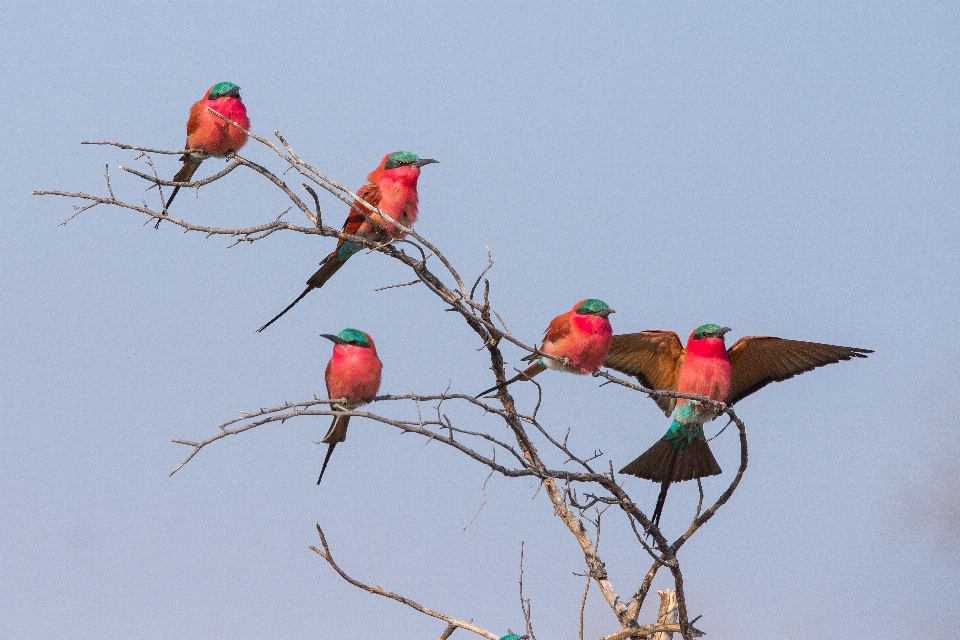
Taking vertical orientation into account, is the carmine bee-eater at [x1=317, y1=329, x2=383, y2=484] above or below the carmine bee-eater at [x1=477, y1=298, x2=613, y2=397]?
below

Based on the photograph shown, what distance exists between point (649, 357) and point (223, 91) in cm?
315

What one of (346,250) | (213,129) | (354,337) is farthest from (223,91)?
(354,337)

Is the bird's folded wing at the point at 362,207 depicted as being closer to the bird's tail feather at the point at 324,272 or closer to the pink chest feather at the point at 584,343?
the bird's tail feather at the point at 324,272

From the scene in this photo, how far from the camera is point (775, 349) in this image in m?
6.57

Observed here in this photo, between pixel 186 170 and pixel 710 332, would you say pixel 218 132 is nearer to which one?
pixel 186 170

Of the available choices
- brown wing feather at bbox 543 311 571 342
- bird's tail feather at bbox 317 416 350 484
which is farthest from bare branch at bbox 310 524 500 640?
brown wing feather at bbox 543 311 571 342

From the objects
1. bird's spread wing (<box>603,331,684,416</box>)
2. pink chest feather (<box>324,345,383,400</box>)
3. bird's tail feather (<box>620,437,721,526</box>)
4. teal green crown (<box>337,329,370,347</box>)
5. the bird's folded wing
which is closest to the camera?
pink chest feather (<box>324,345,383,400</box>)

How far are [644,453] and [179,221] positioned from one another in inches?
116

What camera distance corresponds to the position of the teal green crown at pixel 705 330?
6293 millimetres

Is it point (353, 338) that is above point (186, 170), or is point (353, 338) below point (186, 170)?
below

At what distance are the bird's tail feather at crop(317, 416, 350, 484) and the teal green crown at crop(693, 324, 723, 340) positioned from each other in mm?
2056

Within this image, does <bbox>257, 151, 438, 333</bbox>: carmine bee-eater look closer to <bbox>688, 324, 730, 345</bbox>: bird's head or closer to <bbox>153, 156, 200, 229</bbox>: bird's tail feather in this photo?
<bbox>153, 156, 200, 229</bbox>: bird's tail feather

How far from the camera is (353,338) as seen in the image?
5.77m

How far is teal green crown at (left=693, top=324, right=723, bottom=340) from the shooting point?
629 cm
